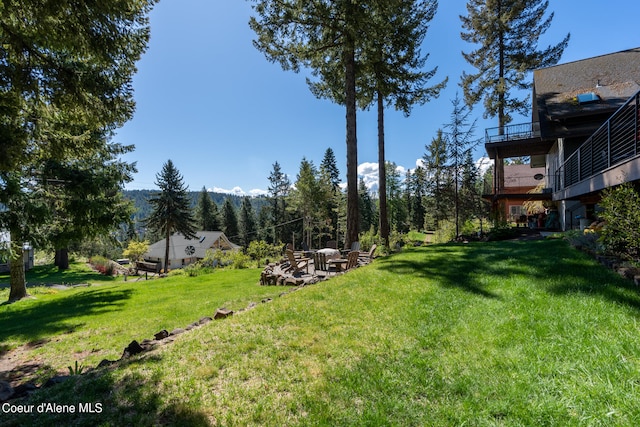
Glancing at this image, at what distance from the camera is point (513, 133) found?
16.1 m

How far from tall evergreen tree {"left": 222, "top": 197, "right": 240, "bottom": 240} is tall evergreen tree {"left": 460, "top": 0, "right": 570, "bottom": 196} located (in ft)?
137

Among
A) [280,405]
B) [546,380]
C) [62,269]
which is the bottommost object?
[62,269]

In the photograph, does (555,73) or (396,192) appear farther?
(396,192)

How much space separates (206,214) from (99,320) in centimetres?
4492

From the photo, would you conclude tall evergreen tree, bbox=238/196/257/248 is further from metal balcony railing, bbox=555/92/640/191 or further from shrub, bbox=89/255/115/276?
metal balcony railing, bbox=555/92/640/191

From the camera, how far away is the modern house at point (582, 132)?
6.38 metres

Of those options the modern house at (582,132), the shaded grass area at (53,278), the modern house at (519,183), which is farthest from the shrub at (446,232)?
the shaded grass area at (53,278)

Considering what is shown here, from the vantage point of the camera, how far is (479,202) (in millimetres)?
13227

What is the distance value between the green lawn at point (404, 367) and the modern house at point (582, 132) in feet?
12.6

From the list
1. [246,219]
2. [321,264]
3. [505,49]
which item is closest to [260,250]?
[321,264]

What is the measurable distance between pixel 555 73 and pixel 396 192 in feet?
116

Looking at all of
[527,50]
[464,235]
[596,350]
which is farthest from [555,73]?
[596,350]

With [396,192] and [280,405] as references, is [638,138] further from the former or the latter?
[396,192]

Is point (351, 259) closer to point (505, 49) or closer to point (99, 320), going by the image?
point (99, 320)
